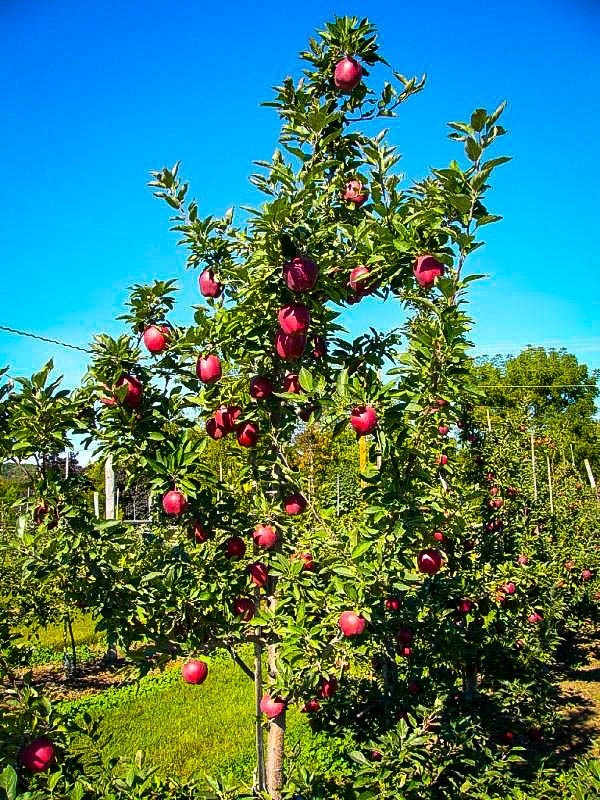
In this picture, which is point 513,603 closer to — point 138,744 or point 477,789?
point 477,789

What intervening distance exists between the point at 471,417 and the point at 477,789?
10.5 ft

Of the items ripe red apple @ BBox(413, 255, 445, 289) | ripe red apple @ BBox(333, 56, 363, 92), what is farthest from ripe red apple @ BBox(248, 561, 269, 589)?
ripe red apple @ BBox(333, 56, 363, 92)

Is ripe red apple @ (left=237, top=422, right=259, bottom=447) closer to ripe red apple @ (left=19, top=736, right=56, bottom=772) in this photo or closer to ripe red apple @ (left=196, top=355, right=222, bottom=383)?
ripe red apple @ (left=196, top=355, right=222, bottom=383)

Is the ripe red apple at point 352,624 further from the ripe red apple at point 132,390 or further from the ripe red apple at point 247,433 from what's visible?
the ripe red apple at point 132,390

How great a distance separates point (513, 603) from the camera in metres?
5.28

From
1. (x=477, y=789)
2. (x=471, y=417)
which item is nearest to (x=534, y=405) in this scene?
(x=471, y=417)

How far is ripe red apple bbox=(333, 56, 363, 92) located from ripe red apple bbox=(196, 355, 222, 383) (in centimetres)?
131

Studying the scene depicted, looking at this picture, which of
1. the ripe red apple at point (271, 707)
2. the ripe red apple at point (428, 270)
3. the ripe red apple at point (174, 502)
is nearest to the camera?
the ripe red apple at point (428, 270)

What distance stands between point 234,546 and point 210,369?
775mm

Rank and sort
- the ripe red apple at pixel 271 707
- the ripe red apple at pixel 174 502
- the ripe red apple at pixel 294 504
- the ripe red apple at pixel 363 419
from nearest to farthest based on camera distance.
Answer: the ripe red apple at pixel 363 419
the ripe red apple at pixel 174 502
the ripe red apple at pixel 271 707
the ripe red apple at pixel 294 504

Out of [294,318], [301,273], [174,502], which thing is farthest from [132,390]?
[301,273]

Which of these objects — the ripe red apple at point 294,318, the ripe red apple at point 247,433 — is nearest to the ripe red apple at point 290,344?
the ripe red apple at point 294,318

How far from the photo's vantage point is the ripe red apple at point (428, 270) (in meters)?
1.99

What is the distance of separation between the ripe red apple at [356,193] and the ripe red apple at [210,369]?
3.02ft
